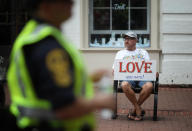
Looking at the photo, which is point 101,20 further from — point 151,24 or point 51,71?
point 51,71

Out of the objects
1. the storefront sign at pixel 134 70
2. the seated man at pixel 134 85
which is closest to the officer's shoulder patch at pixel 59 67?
the seated man at pixel 134 85

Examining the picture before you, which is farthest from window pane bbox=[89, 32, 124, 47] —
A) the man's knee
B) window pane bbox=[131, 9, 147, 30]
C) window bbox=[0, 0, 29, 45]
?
the man's knee

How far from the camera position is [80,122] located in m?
1.93

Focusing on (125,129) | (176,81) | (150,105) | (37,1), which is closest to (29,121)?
(37,1)

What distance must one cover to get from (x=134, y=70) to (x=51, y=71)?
5270mm

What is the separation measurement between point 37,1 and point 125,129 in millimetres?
4541

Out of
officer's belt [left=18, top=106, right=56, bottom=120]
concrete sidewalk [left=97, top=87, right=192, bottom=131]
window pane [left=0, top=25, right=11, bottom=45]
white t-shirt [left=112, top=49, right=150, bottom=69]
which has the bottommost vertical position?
concrete sidewalk [left=97, top=87, right=192, bottom=131]

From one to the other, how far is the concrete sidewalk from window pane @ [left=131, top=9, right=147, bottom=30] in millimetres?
1848

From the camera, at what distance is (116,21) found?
34.9 feet

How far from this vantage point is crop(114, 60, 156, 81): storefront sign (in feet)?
22.9

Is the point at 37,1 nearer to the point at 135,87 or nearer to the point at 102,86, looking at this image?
the point at 102,86

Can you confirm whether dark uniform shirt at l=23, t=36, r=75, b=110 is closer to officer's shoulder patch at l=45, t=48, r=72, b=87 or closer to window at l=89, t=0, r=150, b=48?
officer's shoulder patch at l=45, t=48, r=72, b=87

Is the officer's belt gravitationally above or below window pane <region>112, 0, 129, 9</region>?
below

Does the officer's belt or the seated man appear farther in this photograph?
the seated man
